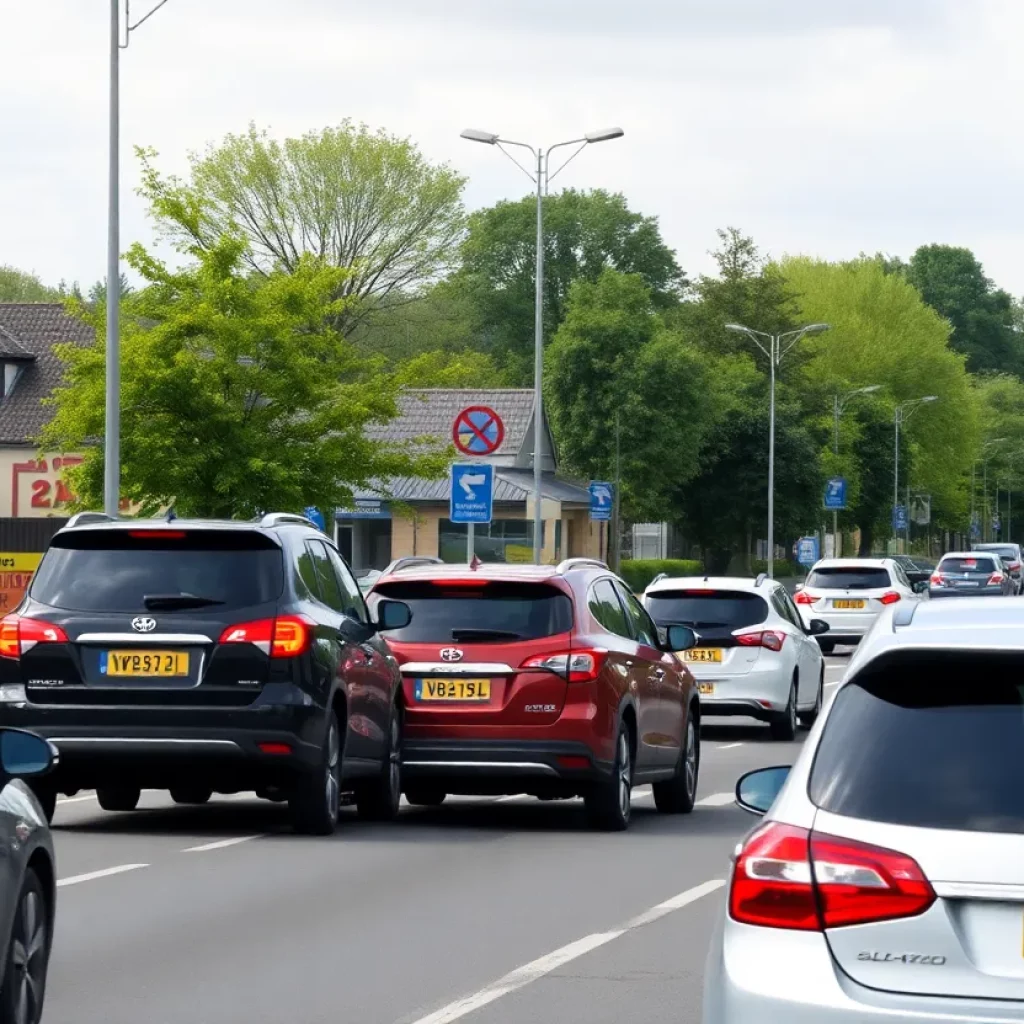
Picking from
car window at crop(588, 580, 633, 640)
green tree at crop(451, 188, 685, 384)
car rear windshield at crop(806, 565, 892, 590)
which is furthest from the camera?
green tree at crop(451, 188, 685, 384)

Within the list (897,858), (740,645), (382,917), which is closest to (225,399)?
(740,645)

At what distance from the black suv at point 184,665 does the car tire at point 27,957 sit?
19.8ft

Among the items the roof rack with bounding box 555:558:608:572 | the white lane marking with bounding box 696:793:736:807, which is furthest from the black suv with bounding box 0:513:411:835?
the white lane marking with bounding box 696:793:736:807

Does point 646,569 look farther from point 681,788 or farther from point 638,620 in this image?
point 638,620

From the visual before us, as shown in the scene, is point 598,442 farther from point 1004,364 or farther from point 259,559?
point 1004,364

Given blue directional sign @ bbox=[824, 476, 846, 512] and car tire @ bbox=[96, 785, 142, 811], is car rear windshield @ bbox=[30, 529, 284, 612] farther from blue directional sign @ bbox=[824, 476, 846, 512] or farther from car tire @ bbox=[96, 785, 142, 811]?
blue directional sign @ bbox=[824, 476, 846, 512]

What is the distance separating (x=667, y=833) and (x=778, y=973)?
999 cm

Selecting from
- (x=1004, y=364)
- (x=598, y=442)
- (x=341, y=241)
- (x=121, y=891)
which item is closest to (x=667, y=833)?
(x=121, y=891)

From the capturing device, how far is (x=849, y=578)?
133 ft

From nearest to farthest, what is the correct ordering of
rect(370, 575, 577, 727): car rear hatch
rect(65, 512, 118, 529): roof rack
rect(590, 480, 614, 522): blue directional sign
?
rect(65, 512, 118, 529): roof rack → rect(370, 575, 577, 727): car rear hatch → rect(590, 480, 614, 522): blue directional sign

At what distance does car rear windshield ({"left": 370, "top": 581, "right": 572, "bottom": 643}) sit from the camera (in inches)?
567

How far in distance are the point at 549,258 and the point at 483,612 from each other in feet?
301

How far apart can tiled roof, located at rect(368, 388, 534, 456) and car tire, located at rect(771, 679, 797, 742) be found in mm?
47818

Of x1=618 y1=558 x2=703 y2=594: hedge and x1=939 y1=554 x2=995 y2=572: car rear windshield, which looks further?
x1=618 y1=558 x2=703 y2=594: hedge
